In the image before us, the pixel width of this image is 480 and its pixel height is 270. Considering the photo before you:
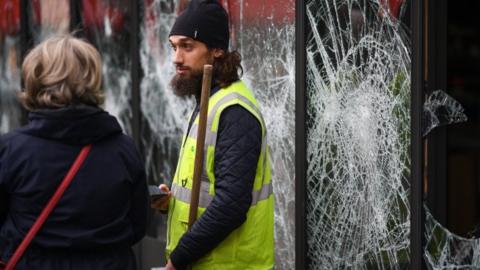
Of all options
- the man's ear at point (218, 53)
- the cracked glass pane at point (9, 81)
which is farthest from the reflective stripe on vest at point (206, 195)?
the cracked glass pane at point (9, 81)

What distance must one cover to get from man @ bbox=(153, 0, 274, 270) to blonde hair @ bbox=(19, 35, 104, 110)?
564mm

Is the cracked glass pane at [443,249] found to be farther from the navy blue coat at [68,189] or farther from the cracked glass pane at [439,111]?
the navy blue coat at [68,189]

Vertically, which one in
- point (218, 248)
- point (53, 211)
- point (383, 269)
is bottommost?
point (383, 269)

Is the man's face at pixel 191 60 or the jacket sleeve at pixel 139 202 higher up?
the man's face at pixel 191 60

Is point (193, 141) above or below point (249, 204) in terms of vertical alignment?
above

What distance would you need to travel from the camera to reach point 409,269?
14.5 feet

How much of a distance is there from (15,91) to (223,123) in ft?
18.6

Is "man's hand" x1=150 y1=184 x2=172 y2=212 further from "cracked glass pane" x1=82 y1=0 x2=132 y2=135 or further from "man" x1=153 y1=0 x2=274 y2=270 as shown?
"cracked glass pane" x1=82 y1=0 x2=132 y2=135

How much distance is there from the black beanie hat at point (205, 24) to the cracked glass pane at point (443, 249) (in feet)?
4.89

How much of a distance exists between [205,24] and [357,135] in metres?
1.43

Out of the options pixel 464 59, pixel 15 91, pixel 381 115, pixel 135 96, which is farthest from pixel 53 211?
pixel 464 59

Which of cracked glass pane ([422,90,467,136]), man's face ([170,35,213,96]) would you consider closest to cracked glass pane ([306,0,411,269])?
cracked glass pane ([422,90,467,136])

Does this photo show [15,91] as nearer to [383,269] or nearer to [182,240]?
[383,269]

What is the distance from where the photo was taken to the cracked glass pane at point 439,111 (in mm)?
4309
